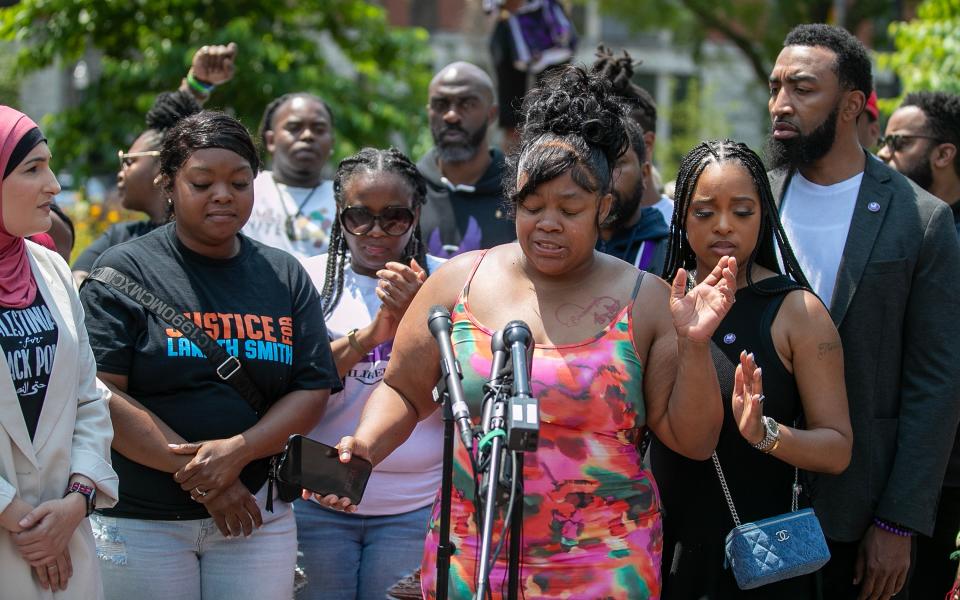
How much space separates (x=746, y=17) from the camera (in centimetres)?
2019

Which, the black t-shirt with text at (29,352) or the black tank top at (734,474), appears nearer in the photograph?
the black t-shirt with text at (29,352)

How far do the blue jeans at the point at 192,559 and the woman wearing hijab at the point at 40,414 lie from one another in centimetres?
22

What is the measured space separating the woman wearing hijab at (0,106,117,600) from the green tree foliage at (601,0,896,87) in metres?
16.6

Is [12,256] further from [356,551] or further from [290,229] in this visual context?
[290,229]

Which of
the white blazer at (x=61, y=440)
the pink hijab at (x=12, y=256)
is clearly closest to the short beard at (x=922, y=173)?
the white blazer at (x=61, y=440)

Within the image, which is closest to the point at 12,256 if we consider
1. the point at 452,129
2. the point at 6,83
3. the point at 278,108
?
the point at 452,129

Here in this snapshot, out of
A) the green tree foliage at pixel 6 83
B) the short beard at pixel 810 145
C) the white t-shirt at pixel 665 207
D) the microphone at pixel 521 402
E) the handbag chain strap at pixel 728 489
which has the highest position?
the green tree foliage at pixel 6 83

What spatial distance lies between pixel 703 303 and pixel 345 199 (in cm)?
195

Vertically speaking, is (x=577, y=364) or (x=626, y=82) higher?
(x=626, y=82)

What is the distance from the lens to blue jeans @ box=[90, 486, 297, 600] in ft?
12.5

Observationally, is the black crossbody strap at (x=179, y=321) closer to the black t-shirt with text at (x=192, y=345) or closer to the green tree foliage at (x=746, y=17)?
the black t-shirt with text at (x=192, y=345)

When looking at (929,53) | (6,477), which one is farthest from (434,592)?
(929,53)

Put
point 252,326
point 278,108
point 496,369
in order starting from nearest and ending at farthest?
point 496,369 → point 252,326 → point 278,108

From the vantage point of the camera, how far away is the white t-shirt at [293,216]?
5.74 m
